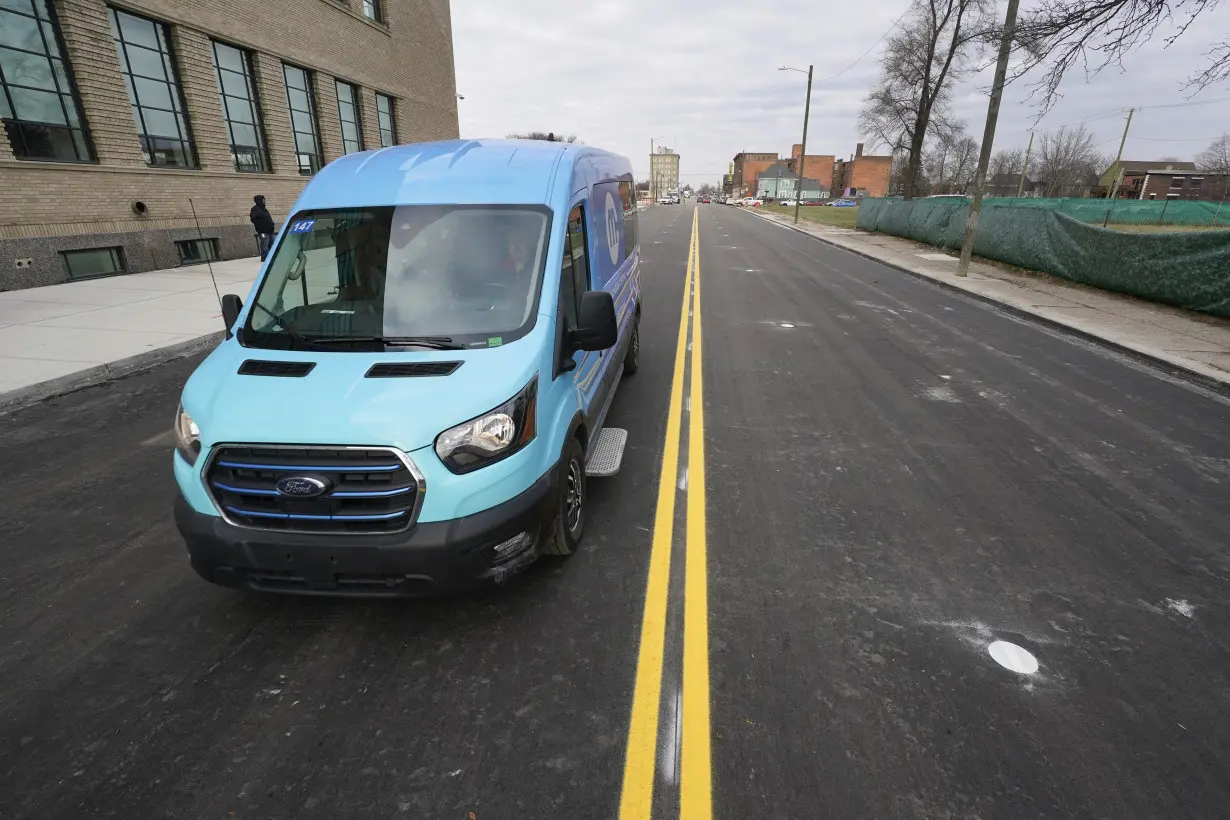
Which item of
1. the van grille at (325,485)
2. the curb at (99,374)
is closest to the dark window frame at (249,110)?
the curb at (99,374)

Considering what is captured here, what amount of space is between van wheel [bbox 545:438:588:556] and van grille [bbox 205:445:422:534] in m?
0.91

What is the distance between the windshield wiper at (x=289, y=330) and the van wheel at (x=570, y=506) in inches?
60.8

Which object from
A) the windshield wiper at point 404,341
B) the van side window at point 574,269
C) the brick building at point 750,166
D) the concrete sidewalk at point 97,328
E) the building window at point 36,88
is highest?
the brick building at point 750,166

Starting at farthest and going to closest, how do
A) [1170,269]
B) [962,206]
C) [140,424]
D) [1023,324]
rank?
[962,206]
[1170,269]
[1023,324]
[140,424]

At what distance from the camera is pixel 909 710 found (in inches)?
104

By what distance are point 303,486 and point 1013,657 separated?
3.47 m

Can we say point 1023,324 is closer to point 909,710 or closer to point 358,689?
point 909,710

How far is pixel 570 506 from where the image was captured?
12.2 feet

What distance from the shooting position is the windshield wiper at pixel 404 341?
3301mm

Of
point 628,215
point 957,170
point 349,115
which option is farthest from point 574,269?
point 957,170

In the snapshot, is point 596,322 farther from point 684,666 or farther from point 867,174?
point 867,174

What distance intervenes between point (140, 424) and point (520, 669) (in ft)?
17.1

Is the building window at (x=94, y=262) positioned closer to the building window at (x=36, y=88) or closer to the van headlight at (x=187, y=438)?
the building window at (x=36, y=88)

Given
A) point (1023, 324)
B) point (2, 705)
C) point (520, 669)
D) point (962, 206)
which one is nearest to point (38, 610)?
point (2, 705)
